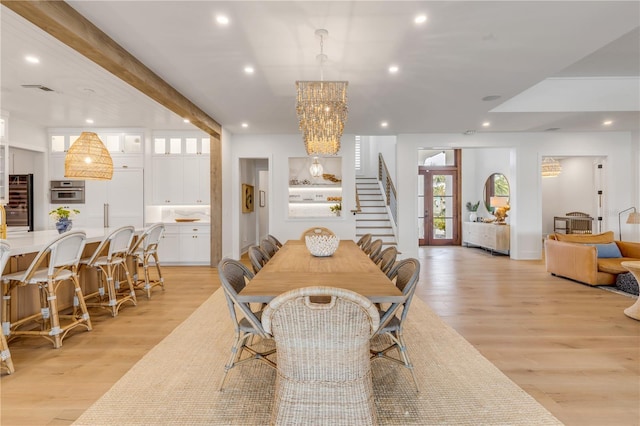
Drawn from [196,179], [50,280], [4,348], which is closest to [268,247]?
[50,280]

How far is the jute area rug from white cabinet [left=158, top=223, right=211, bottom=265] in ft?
13.4

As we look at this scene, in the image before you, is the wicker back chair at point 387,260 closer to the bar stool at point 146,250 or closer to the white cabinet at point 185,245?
the bar stool at point 146,250

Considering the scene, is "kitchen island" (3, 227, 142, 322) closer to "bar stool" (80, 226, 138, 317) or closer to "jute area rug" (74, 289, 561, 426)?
"bar stool" (80, 226, 138, 317)

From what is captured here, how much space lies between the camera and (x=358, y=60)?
3732 mm

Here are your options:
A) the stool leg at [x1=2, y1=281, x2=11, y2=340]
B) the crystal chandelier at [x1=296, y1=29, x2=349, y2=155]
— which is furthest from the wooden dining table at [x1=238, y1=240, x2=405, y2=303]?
the stool leg at [x1=2, y1=281, x2=11, y2=340]

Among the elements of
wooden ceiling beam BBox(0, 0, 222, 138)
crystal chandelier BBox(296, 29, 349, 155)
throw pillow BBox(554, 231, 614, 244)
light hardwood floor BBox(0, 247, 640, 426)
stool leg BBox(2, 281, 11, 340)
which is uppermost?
wooden ceiling beam BBox(0, 0, 222, 138)

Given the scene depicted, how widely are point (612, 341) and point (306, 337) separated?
310 centimetres

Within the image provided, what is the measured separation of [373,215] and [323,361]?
7.70m

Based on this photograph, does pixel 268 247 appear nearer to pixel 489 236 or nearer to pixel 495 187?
pixel 489 236

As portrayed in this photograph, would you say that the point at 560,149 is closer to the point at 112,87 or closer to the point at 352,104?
the point at 352,104

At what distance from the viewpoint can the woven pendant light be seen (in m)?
4.29

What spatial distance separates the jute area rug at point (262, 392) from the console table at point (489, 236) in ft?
19.2

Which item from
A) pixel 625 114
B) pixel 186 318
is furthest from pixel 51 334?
pixel 625 114

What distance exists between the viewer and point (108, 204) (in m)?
6.73
